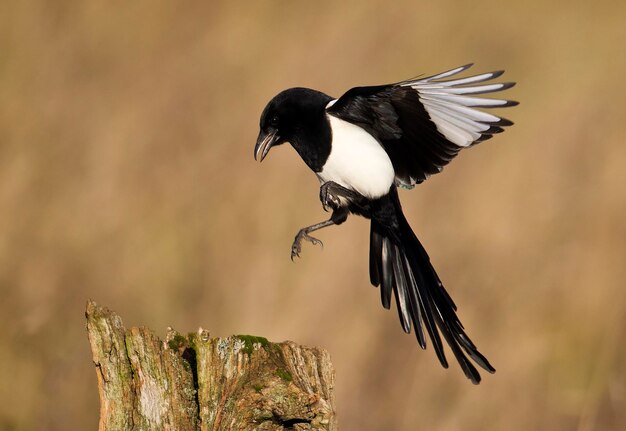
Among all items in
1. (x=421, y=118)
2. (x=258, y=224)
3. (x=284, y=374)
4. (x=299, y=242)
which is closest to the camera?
(x=284, y=374)

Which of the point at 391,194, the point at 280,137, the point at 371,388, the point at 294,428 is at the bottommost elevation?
the point at 294,428

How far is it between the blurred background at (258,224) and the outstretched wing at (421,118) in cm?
87

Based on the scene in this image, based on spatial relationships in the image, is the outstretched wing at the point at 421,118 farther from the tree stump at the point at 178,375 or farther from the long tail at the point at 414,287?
the tree stump at the point at 178,375

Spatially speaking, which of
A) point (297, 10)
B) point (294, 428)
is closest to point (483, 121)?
point (294, 428)

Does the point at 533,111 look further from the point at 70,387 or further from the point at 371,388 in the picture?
the point at 70,387

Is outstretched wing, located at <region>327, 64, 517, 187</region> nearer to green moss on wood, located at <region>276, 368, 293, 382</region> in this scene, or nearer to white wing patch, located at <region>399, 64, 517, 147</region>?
white wing patch, located at <region>399, 64, 517, 147</region>

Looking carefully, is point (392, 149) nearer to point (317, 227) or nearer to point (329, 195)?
point (329, 195)

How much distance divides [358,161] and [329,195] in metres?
0.23

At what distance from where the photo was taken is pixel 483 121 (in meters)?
3.48

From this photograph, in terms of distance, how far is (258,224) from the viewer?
4594 millimetres

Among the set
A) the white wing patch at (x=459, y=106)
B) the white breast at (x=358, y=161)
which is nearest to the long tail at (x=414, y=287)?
the white breast at (x=358, y=161)

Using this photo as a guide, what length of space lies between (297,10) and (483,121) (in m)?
1.73

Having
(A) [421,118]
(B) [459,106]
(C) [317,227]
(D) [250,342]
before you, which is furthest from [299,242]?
(D) [250,342]

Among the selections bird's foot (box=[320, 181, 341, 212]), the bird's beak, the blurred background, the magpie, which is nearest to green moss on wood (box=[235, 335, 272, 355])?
the magpie
